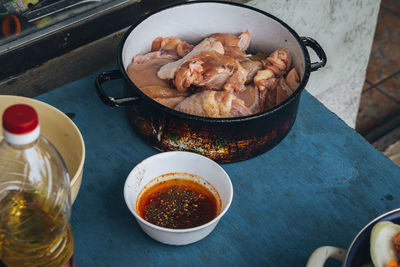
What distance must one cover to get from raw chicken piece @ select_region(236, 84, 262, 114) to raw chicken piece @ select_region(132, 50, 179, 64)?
0.23 meters

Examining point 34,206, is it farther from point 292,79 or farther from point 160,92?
point 292,79

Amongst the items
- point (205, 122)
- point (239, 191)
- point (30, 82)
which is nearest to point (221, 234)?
point (239, 191)

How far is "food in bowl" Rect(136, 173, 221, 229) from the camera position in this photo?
0.96 meters

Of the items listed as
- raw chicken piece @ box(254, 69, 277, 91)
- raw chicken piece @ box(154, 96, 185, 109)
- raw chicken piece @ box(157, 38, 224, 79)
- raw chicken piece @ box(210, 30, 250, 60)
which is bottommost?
raw chicken piece @ box(254, 69, 277, 91)

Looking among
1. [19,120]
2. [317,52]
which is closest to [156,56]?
[317,52]

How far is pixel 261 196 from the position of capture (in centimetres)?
107

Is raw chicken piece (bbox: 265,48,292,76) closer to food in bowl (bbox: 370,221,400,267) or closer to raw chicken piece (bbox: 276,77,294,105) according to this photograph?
raw chicken piece (bbox: 276,77,294,105)

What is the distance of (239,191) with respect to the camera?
108cm

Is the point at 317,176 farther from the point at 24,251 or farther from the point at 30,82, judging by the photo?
the point at 30,82

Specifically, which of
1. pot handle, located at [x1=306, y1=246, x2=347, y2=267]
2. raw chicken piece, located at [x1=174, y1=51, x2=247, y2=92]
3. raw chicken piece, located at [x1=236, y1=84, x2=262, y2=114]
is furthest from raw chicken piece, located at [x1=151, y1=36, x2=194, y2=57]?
pot handle, located at [x1=306, y1=246, x2=347, y2=267]

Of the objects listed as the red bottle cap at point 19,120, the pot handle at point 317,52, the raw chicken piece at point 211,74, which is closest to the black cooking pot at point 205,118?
the pot handle at point 317,52

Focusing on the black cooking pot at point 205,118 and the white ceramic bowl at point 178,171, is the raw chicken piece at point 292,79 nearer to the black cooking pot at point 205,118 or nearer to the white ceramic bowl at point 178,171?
the black cooking pot at point 205,118

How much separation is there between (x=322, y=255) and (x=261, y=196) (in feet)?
0.93

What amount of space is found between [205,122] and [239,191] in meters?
0.20
